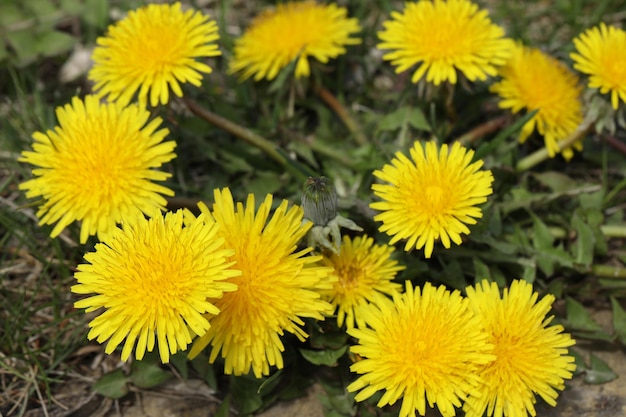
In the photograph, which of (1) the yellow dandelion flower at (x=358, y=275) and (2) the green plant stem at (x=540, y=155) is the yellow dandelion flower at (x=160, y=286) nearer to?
(1) the yellow dandelion flower at (x=358, y=275)

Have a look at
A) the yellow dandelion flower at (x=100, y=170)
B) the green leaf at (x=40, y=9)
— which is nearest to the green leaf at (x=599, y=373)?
the yellow dandelion flower at (x=100, y=170)

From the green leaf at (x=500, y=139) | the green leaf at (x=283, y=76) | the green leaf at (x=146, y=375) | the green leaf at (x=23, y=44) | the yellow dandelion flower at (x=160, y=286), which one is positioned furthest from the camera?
the green leaf at (x=23, y=44)

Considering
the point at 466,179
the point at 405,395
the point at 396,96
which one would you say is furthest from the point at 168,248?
the point at 396,96

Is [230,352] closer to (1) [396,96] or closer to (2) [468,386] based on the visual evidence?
(2) [468,386]

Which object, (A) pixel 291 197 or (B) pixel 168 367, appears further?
(A) pixel 291 197

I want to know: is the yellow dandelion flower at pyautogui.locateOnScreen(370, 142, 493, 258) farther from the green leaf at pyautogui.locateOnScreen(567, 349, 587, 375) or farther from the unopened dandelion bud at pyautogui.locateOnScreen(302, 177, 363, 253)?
the green leaf at pyautogui.locateOnScreen(567, 349, 587, 375)

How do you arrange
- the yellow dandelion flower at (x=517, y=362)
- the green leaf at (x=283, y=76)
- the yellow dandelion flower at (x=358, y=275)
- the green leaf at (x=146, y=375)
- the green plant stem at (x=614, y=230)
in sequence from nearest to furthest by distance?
the yellow dandelion flower at (x=517, y=362) → the yellow dandelion flower at (x=358, y=275) → the green leaf at (x=146, y=375) → the green plant stem at (x=614, y=230) → the green leaf at (x=283, y=76)

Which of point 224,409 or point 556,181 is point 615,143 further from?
point 224,409
